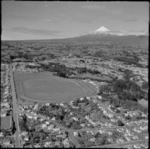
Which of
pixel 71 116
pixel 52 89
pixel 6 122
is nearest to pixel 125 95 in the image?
pixel 71 116

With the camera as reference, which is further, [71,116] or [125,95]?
[125,95]

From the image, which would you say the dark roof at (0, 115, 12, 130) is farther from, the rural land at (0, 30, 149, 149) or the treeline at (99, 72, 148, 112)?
the treeline at (99, 72, 148, 112)

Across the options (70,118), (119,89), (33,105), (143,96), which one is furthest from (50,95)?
(143,96)

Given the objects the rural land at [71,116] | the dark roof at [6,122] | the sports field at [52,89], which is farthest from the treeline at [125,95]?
the dark roof at [6,122]

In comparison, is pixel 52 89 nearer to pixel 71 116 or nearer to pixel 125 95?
pixel 71 116

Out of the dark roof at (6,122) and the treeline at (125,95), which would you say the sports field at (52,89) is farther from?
the dark roof at (6,122)

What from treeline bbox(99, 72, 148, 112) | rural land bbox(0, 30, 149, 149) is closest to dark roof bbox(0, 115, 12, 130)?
rural land bbox(0, 30, 149, 149)
